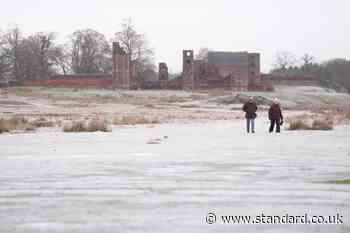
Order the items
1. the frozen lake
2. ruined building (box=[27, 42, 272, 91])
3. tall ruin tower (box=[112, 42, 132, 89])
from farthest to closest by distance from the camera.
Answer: ruined building (box=[27, 42, 272, 91]), tall ruin tower (box=[112, 42, 132, 89]), the frozen lake

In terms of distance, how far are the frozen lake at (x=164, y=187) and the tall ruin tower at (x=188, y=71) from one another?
67.4m

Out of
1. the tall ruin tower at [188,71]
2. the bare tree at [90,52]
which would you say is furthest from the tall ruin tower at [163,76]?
the bare tree at [90,52]

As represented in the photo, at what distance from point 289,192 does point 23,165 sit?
529 centimetres

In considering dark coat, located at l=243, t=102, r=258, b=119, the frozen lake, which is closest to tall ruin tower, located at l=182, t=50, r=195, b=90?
dark coat, located at l=243, t=102, r=258, b=119

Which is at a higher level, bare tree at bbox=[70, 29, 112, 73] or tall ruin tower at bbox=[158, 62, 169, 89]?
bare tree at bbox=[70, 29, 112, 73]

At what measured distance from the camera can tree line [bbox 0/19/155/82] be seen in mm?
88250

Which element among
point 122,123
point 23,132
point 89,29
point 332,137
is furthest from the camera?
point 89,29

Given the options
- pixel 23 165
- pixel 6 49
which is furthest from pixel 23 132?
pixel 6 49

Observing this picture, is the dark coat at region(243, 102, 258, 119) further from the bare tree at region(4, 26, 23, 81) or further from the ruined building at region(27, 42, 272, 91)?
the bare tree at region(4, 26, 23, 81)

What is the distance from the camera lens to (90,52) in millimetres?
97000

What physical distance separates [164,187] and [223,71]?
80165 millimetres

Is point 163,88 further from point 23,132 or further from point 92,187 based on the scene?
point 92,187

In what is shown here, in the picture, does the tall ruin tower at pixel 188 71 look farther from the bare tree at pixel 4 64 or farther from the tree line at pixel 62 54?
the bare tree at pixel 4 64

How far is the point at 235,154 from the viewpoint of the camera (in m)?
11.8
